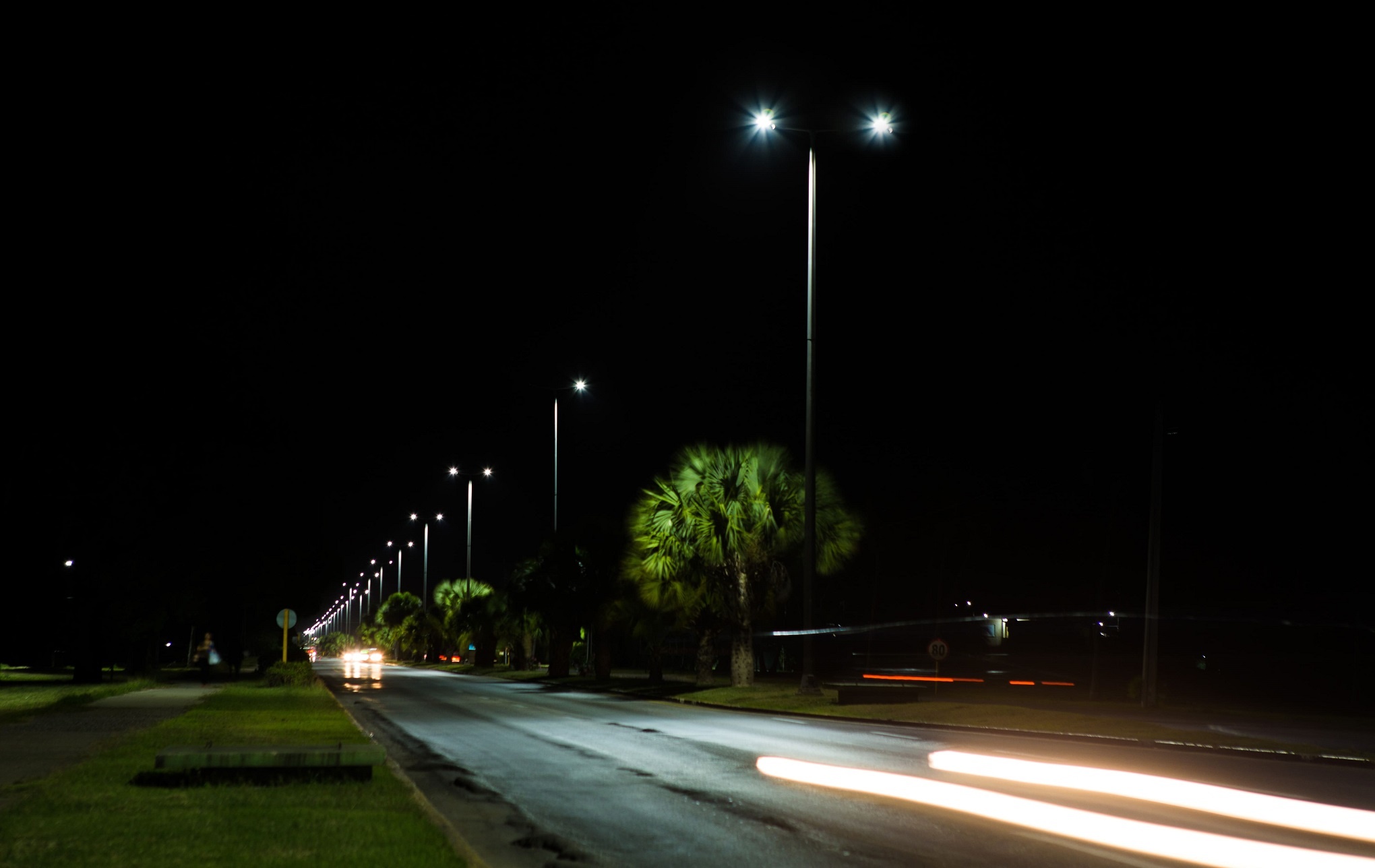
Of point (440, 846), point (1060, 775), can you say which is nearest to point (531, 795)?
point (440, 846)

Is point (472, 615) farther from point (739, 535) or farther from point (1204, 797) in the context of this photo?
point (1204, 797)

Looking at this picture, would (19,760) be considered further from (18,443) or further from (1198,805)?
(18,443)

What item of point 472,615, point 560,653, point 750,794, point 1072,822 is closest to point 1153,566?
point 750,794

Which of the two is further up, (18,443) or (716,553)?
(18,443)

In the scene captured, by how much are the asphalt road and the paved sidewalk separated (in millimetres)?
4045

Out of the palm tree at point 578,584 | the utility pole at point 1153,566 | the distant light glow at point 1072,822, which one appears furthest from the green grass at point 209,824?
the palm tree at point 578,584

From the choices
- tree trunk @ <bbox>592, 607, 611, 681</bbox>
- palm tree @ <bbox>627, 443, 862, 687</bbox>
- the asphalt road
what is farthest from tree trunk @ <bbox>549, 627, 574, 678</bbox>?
the asphalt road

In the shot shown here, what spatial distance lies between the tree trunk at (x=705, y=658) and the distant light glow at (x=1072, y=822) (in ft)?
74.8

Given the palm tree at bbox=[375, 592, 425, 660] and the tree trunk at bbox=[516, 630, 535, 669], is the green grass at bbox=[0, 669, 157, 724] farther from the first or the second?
the palm tree at bbox=[375, 592, 425, 660]

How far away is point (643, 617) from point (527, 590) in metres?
9.00

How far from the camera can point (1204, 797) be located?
11.0m

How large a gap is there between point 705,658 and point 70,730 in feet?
68.7

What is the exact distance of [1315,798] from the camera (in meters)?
12.7

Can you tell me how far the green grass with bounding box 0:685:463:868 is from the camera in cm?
836
